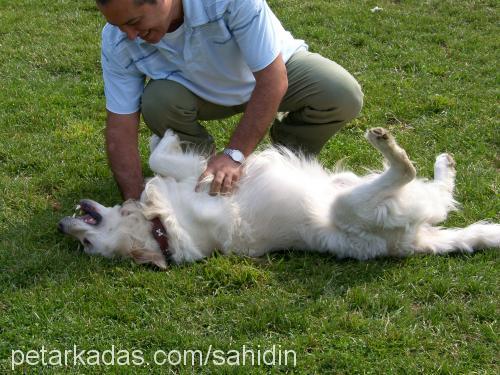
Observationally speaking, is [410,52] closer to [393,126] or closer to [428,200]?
[393,126]

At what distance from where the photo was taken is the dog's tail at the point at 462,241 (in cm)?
373

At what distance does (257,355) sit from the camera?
3025mm

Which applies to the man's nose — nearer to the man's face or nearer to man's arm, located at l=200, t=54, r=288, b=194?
the man's face

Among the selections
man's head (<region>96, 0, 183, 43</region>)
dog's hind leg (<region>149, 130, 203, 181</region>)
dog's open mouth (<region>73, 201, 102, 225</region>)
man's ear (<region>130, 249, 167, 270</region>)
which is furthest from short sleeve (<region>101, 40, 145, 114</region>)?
man's ear (<region>130, 249, 167, 270</region>)

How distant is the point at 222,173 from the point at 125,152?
0.65 metres

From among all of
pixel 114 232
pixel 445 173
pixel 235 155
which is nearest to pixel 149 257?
pixel 114 232

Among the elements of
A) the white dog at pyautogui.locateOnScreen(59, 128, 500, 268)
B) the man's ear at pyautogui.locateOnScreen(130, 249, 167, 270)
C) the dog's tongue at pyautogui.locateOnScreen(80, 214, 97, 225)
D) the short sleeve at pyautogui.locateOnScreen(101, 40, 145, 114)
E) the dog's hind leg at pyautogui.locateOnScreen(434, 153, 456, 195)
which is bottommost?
the man's ear at pyautogui.locateOnScreen(130, 249, 167, 270)

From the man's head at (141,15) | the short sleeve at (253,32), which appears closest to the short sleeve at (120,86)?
the man's head at (141,15)

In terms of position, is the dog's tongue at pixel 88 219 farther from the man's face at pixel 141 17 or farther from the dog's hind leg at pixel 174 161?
the man's face at pixel 141 17

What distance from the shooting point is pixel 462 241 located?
3.73 metres

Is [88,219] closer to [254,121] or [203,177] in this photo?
[203,177]

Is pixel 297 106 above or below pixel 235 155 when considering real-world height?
above

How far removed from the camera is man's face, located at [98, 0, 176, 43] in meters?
3.25

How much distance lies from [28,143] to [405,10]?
186 inches
